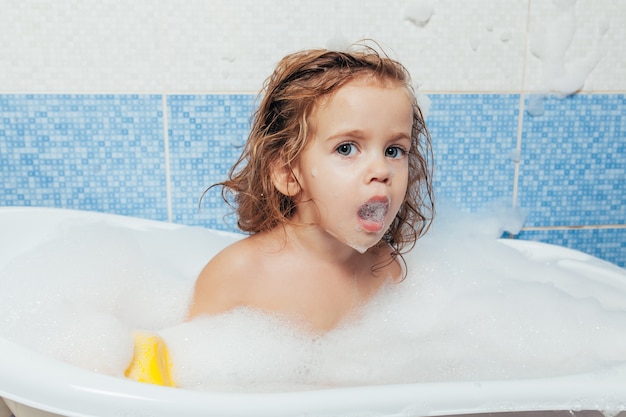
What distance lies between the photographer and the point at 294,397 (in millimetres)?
642

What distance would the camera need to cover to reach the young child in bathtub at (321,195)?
0.97 m

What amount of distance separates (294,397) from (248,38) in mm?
974

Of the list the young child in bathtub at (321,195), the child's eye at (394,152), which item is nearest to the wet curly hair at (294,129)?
the young child in bathtub at (321,195)

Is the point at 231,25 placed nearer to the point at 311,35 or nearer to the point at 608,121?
the point at 311,35

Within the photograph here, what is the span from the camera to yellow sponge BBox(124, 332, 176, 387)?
0.83 meters

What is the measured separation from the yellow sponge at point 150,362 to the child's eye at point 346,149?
16.7 inches

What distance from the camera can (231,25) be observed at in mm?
1383

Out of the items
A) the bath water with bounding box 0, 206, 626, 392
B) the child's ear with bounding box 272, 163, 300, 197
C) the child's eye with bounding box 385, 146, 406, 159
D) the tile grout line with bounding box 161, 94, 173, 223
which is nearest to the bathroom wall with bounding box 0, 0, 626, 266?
the tile grout line with bounding box 161, 94, 173, 223

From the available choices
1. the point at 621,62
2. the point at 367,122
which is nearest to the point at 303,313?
the point at 367,122

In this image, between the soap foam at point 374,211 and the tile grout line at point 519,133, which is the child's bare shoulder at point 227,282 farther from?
the tile grout line at point 519,133

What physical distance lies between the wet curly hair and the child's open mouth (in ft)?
0.53

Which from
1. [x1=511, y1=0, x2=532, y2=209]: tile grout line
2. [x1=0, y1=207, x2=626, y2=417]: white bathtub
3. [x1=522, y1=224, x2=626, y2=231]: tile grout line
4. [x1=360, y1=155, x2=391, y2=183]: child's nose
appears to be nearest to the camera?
[x1=0, y1=207, x2=626, y2=417]: white bathtub

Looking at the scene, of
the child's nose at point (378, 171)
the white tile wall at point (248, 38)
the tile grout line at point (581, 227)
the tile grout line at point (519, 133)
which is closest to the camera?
the child's nose at point (378, 171)

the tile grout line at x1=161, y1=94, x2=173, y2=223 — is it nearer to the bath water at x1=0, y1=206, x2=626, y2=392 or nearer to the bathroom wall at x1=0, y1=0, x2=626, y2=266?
the bathroom wall at x1=0, y1=0, x2=626, y2=266
